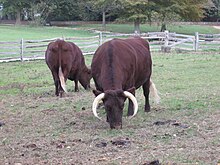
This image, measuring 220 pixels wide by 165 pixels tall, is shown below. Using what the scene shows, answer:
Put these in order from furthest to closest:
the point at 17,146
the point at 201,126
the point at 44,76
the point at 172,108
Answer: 1. the point at 44,76
2. the point at 172,108
3. the point at 201,126
4. the point at 17,146

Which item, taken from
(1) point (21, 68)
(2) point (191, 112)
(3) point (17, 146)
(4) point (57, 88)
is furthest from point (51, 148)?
(1) point (21, 68)

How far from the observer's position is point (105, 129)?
8.15m

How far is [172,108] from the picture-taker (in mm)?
10125

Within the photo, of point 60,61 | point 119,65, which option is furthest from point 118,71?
point 60,61

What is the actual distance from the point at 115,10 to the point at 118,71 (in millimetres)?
44345

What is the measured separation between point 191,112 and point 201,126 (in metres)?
1.34

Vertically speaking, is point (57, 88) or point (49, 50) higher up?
point (49, 50)

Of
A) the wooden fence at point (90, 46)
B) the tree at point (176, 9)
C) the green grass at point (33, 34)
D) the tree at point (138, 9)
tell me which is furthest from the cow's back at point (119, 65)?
the tree at point (176, 9)

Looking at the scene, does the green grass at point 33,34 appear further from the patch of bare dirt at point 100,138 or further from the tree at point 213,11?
the patch of bare dirt at point 100,138

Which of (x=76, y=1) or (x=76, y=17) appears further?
(x=76, y=17)

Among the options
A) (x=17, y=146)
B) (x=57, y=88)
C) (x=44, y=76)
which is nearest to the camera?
(x=17, y=146)

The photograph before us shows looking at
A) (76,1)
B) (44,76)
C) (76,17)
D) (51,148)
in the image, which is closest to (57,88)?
(44,76)

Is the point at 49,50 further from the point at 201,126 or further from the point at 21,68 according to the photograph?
the point at 21,68

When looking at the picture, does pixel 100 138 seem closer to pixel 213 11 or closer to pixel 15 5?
pixel 15 5
